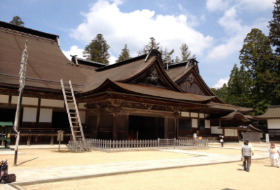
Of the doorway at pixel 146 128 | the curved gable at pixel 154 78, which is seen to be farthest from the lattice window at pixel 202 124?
the curved gable at pixel 154 78

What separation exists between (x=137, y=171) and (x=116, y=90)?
25.7 ft

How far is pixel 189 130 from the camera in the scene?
2700 cm

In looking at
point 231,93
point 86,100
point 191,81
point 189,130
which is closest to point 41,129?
point 86,100

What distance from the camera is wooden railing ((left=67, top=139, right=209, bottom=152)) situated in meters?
14.1

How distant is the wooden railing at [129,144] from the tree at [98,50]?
123 feet

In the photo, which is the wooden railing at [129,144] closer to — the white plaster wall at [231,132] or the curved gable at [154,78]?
the curved gable at [154,78]

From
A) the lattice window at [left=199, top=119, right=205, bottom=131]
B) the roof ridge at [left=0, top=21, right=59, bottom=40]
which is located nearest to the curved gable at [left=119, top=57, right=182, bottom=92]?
the lattice window at [left=199, top=119, right=205, bottom=131]

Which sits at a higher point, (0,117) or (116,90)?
(116,90)

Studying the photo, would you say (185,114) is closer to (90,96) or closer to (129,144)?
(129,144)

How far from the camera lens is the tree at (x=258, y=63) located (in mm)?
43906

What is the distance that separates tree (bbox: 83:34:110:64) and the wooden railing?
123 feet

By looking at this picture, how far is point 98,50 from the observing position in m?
53.2

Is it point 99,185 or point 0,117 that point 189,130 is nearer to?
point 0,117

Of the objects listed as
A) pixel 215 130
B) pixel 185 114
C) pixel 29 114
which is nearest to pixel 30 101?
pixel 29 114
